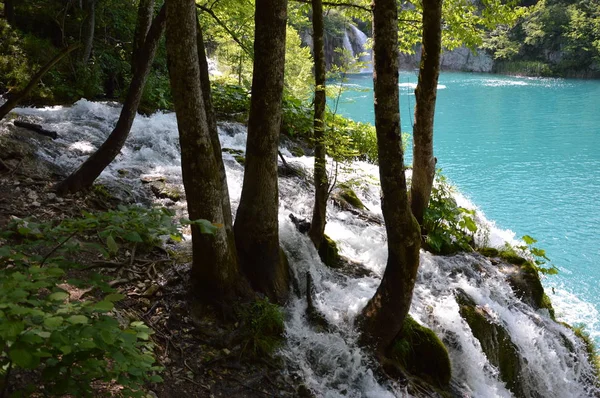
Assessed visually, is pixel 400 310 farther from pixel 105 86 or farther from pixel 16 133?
pixel 105 86

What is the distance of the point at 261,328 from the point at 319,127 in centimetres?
242

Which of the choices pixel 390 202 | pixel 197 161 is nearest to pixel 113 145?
pixel 197 161

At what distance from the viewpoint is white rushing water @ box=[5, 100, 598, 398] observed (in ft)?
15.9

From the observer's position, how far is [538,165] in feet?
62.2

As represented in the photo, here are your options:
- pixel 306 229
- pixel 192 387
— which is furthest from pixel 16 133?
pixel 192 387

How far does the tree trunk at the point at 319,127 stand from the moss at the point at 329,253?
223mm

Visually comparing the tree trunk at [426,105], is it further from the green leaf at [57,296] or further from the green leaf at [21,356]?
the green leaf at [21,356]

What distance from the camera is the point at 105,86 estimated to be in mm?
11797

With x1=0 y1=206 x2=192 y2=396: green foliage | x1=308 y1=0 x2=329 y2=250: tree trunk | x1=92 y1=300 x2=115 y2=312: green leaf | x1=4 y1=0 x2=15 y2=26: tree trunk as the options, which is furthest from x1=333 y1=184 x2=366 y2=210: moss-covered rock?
x1=4 y1=0 x2=15 y2=26: tree trunk

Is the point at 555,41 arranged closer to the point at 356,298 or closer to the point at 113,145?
the point at 356,298

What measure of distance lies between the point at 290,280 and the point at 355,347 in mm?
1077

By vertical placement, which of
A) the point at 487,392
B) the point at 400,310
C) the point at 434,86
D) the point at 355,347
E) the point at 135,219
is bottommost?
the point at 487,392

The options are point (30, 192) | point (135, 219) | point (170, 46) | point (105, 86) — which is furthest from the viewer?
point (105, 86)

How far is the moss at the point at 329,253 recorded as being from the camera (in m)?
6.48
